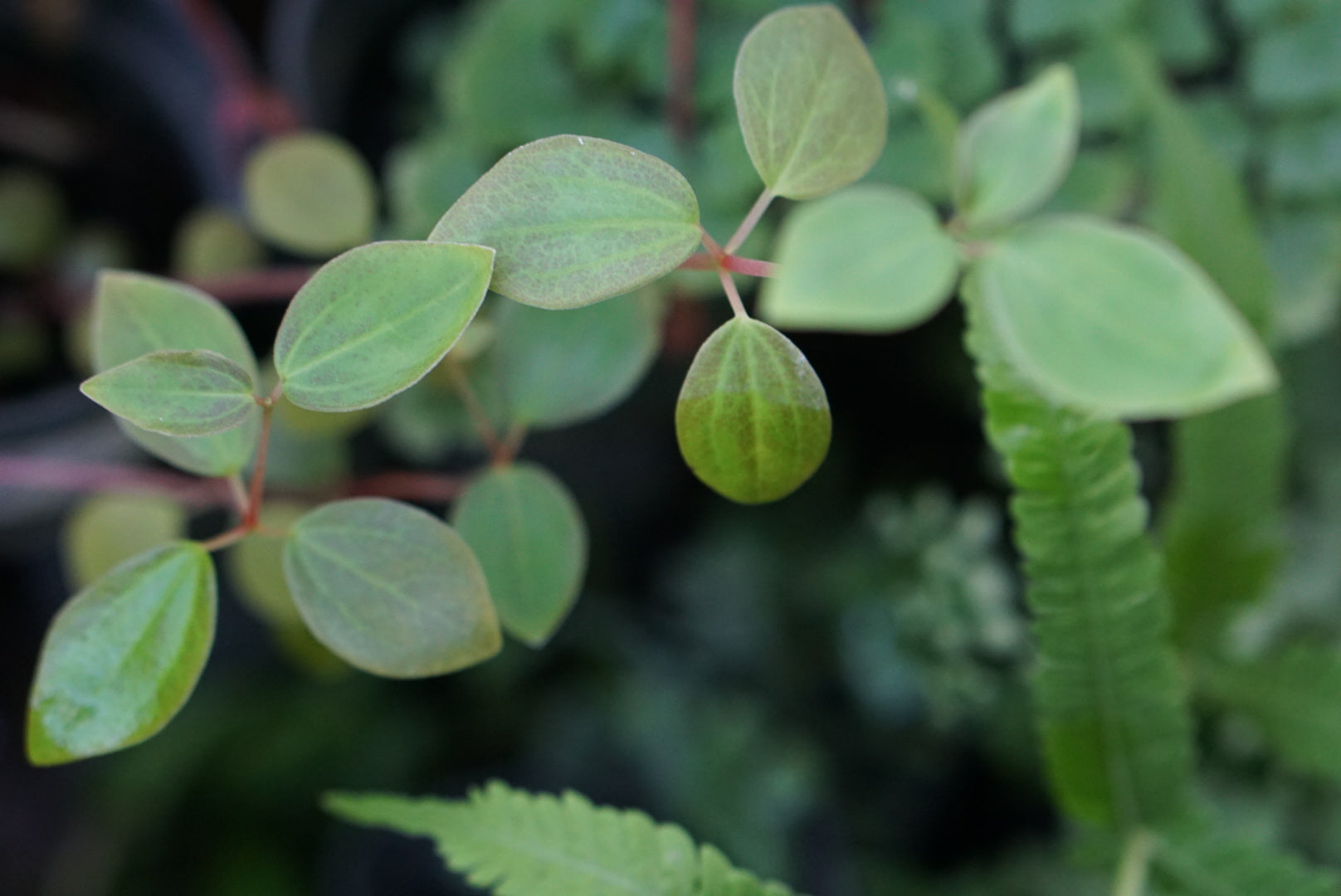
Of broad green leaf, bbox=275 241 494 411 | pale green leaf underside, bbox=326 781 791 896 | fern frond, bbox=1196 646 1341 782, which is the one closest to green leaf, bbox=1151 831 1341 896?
fern frond, bbox=1196 646 1341 782

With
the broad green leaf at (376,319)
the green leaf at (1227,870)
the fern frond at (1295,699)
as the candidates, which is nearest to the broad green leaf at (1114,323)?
the broad green leaf at (376,319)

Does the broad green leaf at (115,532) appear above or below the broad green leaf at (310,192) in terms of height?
below

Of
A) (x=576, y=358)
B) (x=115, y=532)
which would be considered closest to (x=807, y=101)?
(x=576, y=358)

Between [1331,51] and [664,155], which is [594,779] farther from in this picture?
[1331,51]

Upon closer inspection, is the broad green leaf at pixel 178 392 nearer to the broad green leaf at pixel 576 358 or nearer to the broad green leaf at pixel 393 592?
the broad green leaf at pixel 393 592

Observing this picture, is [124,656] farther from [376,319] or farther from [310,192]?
[310,192]

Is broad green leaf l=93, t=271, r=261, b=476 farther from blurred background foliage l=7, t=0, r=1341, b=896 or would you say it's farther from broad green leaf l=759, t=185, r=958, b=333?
broad green leaf l=759, t=185, r=958, b=333
